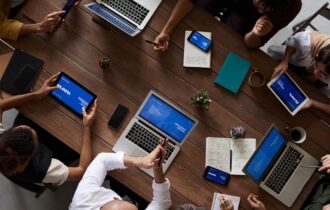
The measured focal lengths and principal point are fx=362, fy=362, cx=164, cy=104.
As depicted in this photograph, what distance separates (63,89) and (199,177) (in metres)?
0.86

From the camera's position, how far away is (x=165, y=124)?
1934 mm

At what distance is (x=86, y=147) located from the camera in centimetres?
187

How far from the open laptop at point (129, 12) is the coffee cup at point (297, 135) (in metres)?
1.02

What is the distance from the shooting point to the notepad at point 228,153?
195cm

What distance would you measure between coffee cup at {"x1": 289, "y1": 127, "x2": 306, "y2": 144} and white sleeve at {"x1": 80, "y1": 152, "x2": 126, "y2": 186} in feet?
3.10

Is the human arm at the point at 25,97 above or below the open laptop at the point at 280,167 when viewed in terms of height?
below

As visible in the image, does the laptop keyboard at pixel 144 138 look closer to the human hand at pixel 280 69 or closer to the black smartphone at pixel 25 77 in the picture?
the black smartphone at pixel 25 77

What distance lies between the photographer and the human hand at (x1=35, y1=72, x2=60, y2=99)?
1.88 meters

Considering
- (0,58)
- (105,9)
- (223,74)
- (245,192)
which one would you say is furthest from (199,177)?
(0,58)

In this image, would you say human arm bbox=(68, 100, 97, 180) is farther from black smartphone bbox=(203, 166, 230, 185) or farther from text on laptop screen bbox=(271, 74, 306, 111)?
text on laptop screen bbox=(271, 74, 306, 111)

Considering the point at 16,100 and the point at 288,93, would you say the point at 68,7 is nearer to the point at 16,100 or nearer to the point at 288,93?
the point at 16,100

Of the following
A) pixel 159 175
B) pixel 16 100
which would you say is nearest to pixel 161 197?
pixel 159 175

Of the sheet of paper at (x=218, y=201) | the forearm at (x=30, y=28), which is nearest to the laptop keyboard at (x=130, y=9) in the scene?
the forearm at (x=30, y=28)

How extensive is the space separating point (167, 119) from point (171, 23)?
1.74ft
